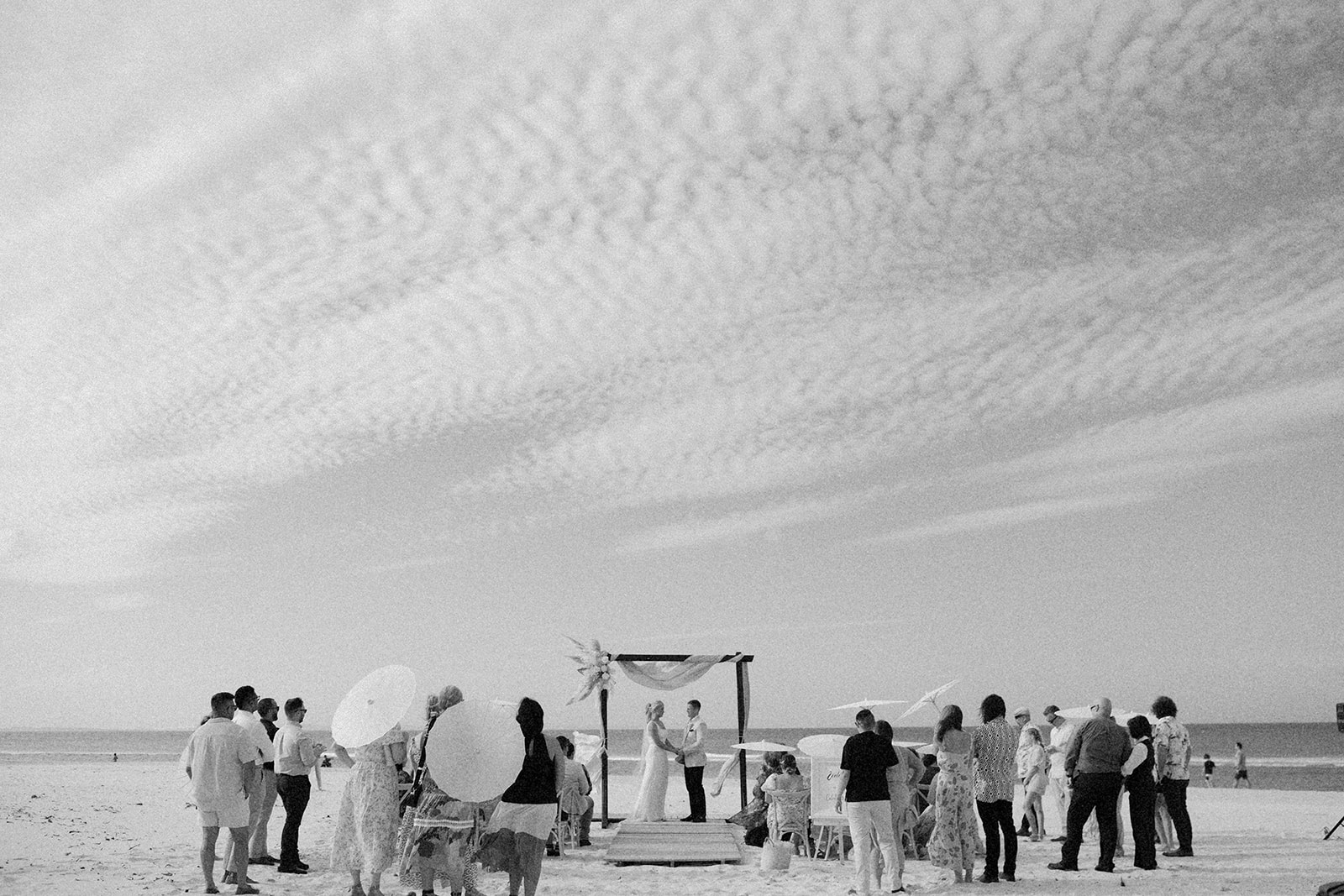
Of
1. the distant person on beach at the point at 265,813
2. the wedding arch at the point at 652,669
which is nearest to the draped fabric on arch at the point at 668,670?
the wedding arch at the point at 652,669

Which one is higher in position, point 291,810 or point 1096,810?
point 291,810

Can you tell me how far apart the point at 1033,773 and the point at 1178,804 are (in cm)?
210

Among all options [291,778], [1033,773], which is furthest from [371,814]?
[1033,773]

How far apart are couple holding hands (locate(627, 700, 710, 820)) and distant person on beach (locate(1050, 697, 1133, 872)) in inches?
189

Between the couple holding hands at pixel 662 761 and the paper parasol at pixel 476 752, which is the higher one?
the paper parasol at pixel 476 752

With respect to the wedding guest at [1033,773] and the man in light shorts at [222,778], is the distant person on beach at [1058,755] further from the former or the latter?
the man in light shorts at [222,778]

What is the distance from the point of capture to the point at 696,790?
1345 centimetres

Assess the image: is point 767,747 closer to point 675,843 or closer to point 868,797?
point 675,843

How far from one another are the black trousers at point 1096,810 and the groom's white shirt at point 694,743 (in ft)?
16.2

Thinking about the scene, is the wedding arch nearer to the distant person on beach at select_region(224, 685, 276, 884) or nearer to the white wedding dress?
the white wedding dress

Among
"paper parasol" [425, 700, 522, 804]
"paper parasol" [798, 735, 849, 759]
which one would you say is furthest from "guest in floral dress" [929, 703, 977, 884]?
"paper parasol" [425, 700, 522, 804]

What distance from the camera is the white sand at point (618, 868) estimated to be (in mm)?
8367

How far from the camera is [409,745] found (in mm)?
7383

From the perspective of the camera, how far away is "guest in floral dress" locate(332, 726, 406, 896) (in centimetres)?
731
